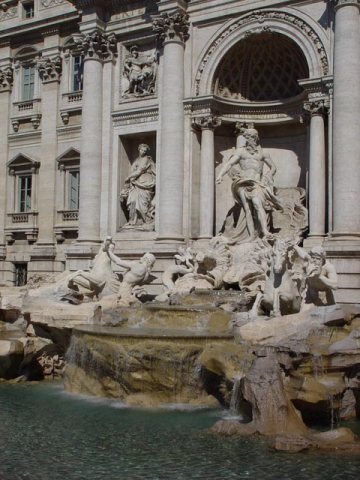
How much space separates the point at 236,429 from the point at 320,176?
10.4 metres

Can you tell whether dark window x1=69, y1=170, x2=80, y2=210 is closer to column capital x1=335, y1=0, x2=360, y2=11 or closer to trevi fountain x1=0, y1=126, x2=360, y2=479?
trevi fountain x1=0, y1=126, x2=360, y2=479

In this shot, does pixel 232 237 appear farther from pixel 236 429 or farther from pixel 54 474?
pixel 54 474

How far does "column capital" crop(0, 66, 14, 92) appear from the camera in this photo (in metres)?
28.0

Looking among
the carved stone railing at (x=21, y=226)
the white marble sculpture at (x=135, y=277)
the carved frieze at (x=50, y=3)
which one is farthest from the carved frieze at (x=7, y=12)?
the white marble sculpture at (x=135, y=277)

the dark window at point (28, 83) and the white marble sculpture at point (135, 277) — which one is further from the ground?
the dark window at point (28, 83)

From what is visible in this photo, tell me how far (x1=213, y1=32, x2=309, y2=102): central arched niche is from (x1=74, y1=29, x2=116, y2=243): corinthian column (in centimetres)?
448

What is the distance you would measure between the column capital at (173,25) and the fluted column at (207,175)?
284 centimetres

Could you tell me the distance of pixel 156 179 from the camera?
2252 centimetres

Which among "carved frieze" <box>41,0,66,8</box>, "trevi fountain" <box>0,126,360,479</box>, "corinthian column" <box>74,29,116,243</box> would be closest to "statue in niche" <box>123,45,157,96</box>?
"corinthian column" <box>74,29,116,243</box>

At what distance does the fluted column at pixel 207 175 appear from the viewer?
21797 mm

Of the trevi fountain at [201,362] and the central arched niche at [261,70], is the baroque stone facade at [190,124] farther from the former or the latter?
the trevi fountain at [201,362]

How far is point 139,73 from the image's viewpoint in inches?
918

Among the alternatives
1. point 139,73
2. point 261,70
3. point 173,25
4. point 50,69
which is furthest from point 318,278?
point 50,69

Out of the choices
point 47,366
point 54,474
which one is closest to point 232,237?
point 47,366
